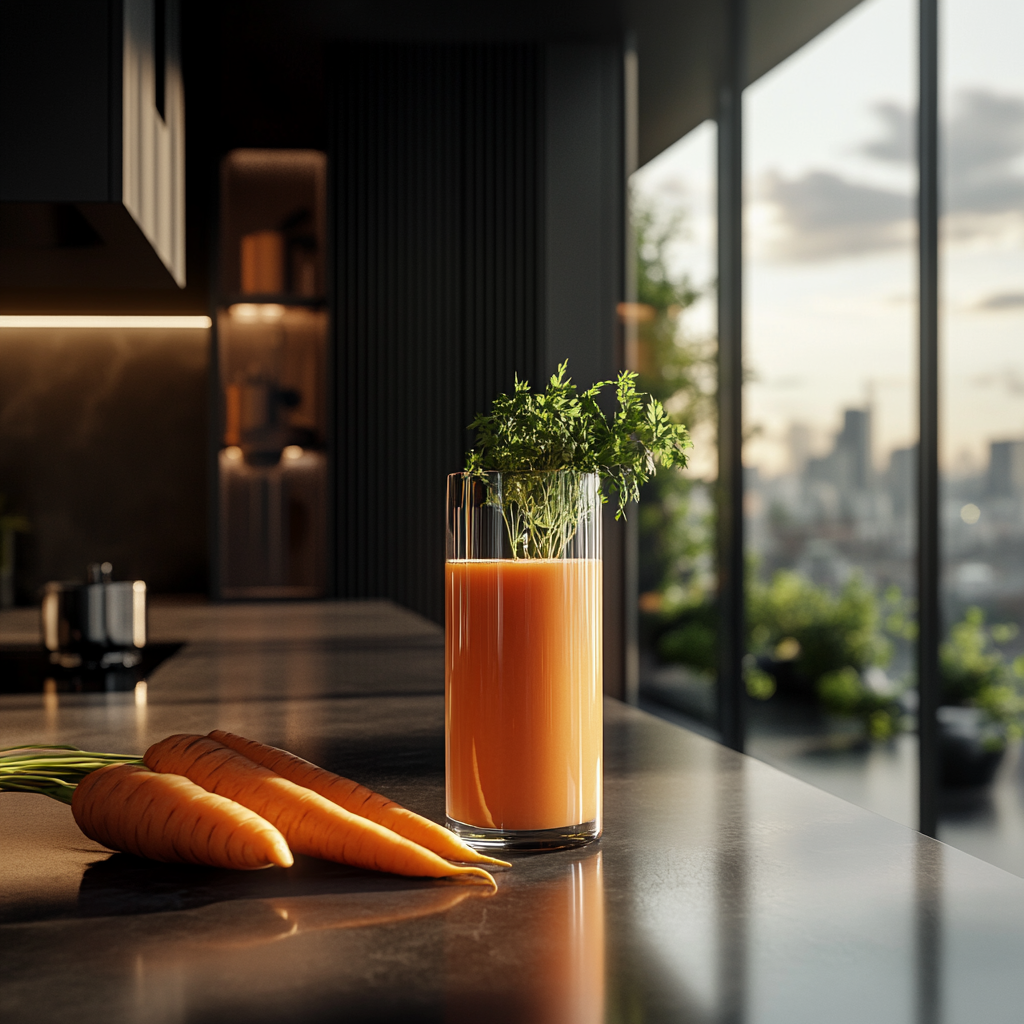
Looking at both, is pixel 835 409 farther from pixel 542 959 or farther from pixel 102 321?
pixel 542 959

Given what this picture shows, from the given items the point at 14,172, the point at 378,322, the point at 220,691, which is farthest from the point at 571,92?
the point at 220,691

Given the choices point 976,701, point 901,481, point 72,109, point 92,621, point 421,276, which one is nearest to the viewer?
point 72,109

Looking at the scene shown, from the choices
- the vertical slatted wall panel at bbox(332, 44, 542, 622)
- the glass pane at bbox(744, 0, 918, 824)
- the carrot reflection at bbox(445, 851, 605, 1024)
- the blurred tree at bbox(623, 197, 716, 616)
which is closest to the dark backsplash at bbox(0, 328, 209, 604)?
the vertical slatted wall panel at bbox(332, 44, 542, 622)

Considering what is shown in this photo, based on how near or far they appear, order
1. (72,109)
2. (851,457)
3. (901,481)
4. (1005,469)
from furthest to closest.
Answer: (851,457) → (901,481) → (1005,469) → (72,109)

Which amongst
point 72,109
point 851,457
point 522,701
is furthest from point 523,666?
point 851,457

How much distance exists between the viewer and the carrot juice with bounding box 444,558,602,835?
616mm

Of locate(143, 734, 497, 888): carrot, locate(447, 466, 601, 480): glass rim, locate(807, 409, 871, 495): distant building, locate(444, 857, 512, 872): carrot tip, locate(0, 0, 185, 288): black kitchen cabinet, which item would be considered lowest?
locate(444, 857, 512, 872): carrot tip

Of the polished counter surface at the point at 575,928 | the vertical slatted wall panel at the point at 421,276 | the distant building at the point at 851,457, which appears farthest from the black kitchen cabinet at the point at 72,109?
the distant building at the point at 851,457

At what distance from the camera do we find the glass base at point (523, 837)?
0.62 meters

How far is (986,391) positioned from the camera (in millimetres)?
2379

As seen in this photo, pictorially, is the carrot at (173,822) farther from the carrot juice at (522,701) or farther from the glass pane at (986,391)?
the glass pane at (986,391)

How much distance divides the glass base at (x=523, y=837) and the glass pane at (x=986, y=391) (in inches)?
78.8

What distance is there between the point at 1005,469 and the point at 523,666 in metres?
2.03

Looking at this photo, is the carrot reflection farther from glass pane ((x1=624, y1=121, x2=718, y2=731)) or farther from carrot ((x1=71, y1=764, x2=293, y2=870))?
glass pane ((x1=624, y1=121, x2=718, y2=731))
